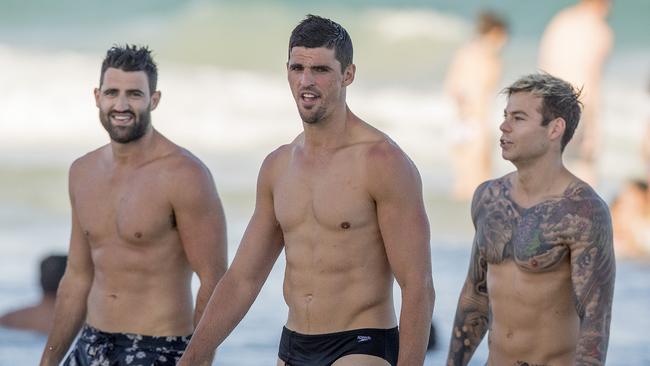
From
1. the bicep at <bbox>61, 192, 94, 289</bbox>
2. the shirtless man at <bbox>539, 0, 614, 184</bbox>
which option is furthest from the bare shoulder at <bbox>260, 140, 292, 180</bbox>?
the shirtless man at <bbox>539, 0, 614, 184</bbox>

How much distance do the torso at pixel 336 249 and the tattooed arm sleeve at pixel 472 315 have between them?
0.38 meters

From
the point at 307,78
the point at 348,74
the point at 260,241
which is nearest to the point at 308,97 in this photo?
the point at 307,78

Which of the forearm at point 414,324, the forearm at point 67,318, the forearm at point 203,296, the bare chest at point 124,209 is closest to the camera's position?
the forearm at point 414,324

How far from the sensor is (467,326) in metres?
4.68

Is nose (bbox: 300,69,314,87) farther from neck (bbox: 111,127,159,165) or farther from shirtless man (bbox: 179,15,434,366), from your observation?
neck (bbox: 111,127,159,165)

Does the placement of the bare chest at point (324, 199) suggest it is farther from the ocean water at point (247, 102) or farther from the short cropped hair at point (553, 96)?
the ocean water at point (247, 102)

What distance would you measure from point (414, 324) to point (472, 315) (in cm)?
57

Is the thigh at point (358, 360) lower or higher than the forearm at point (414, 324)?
lower

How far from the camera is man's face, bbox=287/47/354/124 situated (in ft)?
13.9

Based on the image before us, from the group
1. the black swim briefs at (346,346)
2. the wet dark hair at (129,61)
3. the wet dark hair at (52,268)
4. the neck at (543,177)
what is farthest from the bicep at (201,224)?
the wet dark hair at (52,268)

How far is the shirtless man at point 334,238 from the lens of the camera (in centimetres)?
424

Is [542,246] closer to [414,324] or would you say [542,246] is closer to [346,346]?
[414,324]

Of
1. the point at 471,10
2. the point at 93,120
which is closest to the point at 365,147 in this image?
the point at 93,120

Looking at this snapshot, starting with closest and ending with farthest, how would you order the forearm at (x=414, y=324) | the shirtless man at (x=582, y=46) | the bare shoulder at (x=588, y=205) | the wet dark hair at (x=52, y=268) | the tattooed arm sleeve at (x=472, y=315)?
the forearm at (x=414, y=324) → the bare shoulder at (x=588, y=205) → the tattooed arm sleeve at (x=472, y=315) → the wet dark hair at (x=52, y=268) → the shirtless man at (x=582, y=46)
